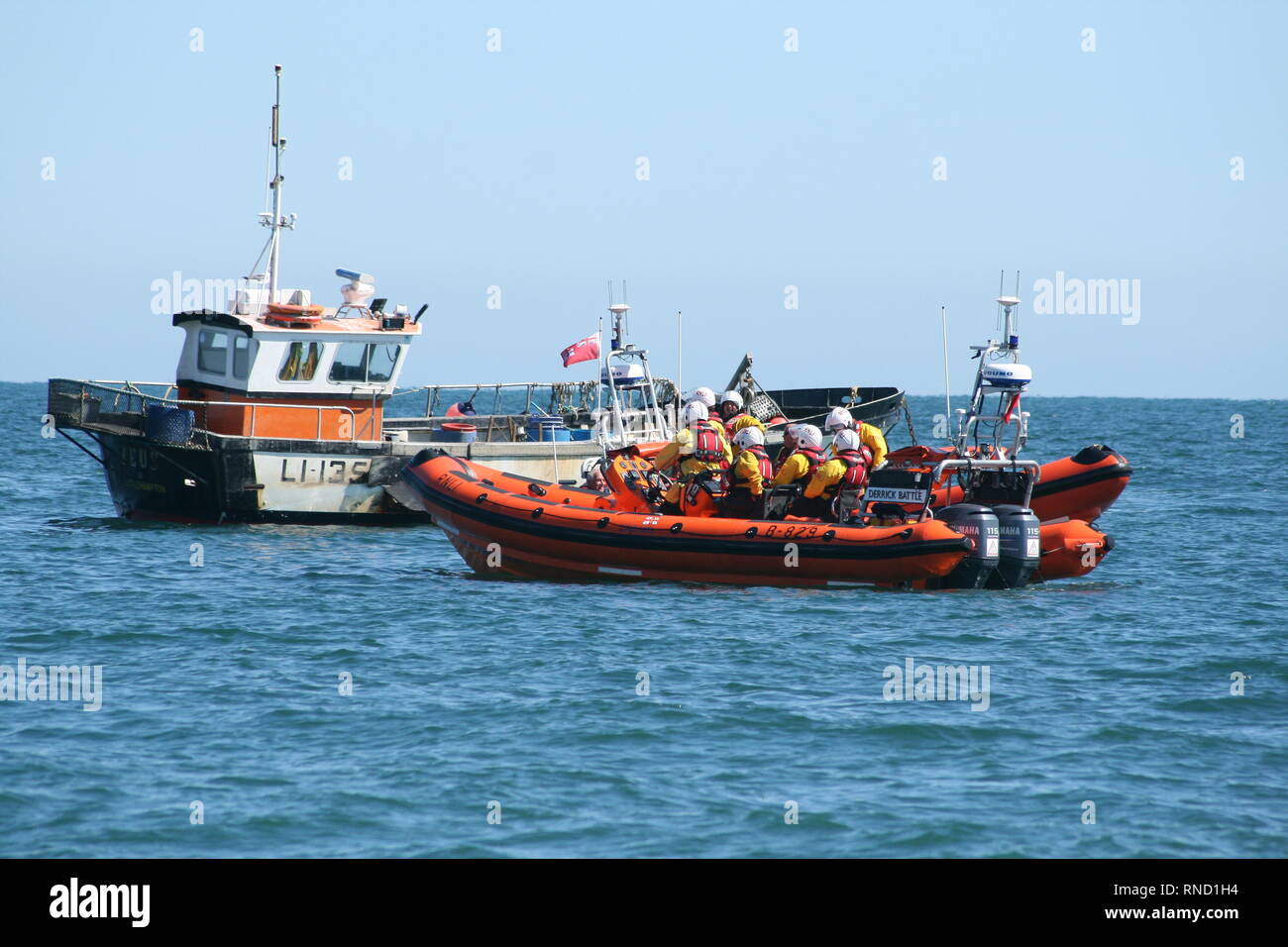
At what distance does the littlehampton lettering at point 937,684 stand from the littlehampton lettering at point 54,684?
19.4 ft

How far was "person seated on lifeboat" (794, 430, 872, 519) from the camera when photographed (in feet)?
48.7

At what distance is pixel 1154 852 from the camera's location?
7520 millimetres

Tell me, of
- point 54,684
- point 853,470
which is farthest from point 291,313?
point 54,684

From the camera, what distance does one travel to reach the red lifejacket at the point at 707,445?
50.1ft

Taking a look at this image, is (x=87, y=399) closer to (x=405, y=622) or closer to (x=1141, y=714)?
(x=405, y=622)

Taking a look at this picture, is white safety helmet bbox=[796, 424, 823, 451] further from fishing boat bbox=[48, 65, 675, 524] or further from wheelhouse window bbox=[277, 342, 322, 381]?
wheelhouse window bbox=[277, 342, 322, 381]

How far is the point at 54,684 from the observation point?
10867 mm

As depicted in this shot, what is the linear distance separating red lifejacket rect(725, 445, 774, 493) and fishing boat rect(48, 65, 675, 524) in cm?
281

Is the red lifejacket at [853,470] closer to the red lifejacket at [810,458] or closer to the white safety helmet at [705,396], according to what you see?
the red lifejacket at [810,458]

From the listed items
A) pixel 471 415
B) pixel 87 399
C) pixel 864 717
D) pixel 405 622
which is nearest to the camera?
pixel 864 717
